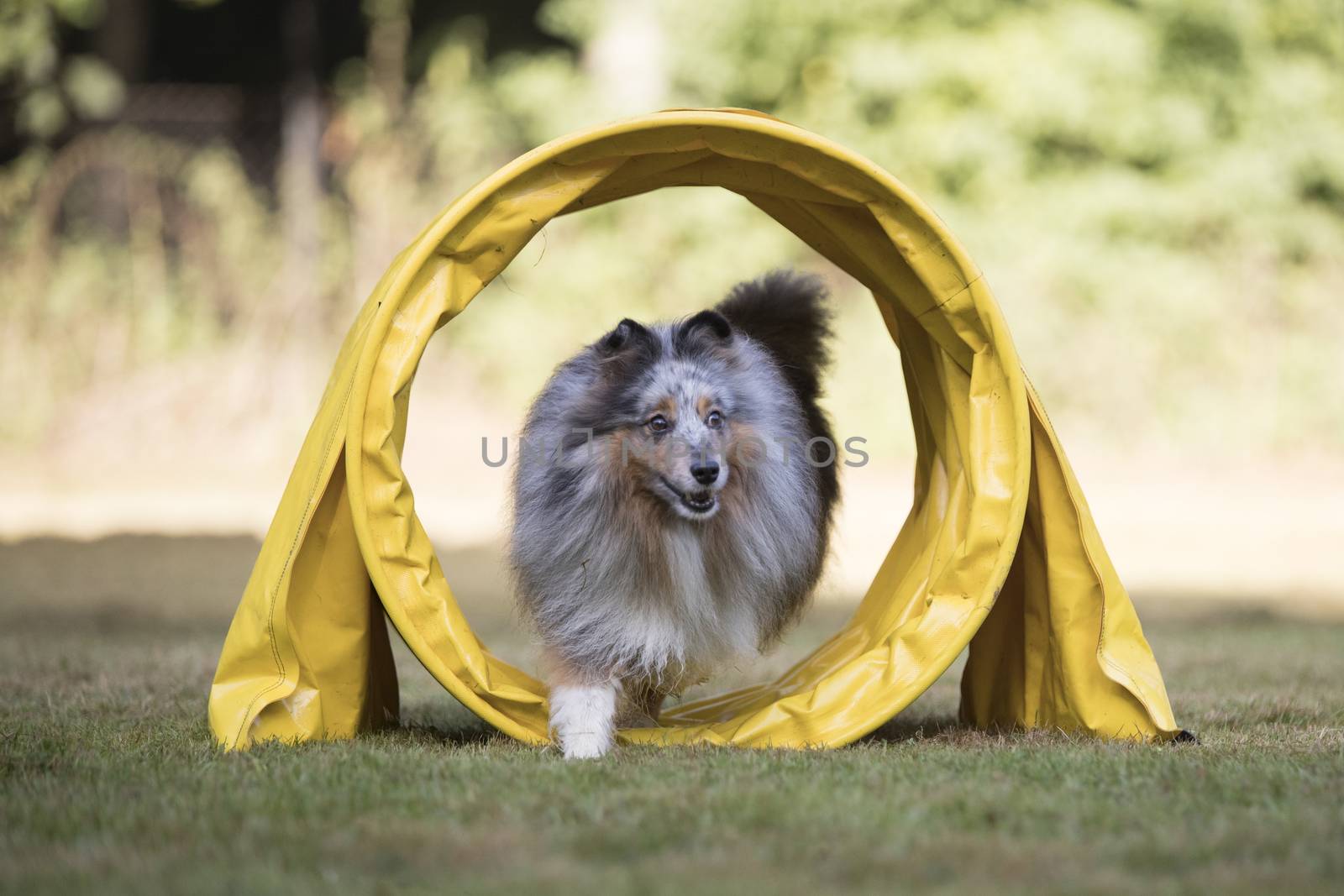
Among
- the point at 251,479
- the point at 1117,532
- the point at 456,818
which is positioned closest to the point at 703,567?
the point at 456,818

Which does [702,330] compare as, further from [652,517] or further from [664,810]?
[664,810]

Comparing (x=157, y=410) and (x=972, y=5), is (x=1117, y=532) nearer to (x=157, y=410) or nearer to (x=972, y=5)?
(x=972, y=5)

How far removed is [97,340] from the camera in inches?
471

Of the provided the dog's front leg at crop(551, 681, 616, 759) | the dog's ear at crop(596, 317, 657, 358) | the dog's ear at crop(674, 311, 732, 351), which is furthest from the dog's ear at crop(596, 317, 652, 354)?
the dog's front leg at crop(551, 681, 616, 759)

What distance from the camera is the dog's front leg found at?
3.86 meters

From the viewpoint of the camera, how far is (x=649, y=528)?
418 cm

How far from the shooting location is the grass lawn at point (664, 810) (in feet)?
8.45

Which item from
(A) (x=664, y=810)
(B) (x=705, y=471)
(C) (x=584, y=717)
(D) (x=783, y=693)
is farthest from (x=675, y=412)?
(A) (x=664, y=810)

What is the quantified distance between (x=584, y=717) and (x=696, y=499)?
2.35 ft


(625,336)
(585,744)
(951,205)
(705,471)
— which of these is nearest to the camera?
(585,744)

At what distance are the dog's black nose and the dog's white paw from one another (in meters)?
0.79

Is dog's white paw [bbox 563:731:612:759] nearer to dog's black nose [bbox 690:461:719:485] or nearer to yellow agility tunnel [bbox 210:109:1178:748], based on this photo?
yellow agility tunnel [bbox 210:109:1178:748]

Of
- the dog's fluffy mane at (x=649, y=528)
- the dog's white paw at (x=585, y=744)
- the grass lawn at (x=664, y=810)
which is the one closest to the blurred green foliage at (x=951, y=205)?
the dog's fluffy mane at (x=649, y=528)

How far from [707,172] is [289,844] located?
2.79 m
